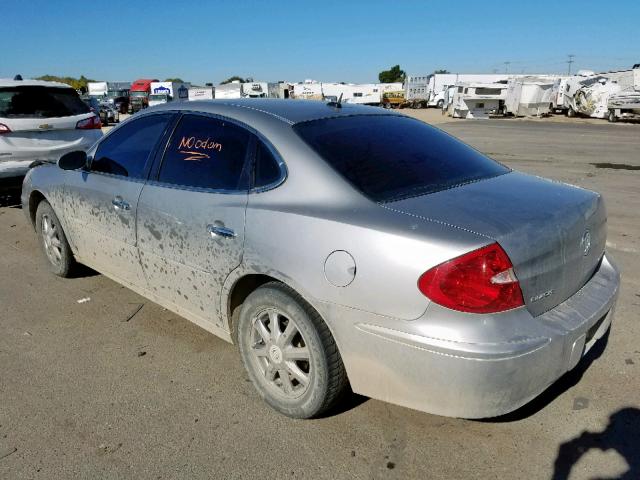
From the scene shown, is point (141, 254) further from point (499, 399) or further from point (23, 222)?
point (23, 222)

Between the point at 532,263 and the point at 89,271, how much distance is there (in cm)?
408

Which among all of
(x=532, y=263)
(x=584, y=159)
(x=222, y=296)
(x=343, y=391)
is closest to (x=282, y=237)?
(x=222, y=296)

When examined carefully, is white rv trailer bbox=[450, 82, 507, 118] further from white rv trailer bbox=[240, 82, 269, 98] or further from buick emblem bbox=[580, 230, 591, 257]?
buick emblem bbox=[580, 230, 591, 257]

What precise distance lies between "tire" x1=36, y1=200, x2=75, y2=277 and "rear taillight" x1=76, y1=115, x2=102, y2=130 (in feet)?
11.4

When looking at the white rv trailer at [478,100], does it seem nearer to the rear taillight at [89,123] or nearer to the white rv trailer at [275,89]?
the white rv trailer at [275,89]

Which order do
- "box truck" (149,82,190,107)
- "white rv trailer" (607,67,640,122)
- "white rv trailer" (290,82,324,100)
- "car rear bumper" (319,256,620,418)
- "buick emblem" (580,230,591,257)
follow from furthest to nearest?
"white rv trailer" (290,82,324,100) < "box truck" (149,82,190,107) < "white rv trailer" (607,67,640,122) < "buick emblem" (580,230,591,257) < "car rear bumper" (319,256,620,418)

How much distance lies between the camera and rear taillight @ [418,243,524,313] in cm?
204

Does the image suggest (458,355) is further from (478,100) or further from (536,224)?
(478,100)

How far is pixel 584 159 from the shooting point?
1241 centimetres

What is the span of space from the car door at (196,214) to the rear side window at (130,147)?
23cm

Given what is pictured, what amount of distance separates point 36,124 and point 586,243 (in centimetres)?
738

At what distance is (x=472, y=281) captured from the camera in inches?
81.0

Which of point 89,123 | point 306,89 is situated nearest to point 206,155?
point 89,123

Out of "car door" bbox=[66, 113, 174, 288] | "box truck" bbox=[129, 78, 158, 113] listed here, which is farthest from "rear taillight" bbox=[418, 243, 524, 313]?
"box truck" bbox=[129, 78, 158, 113]
